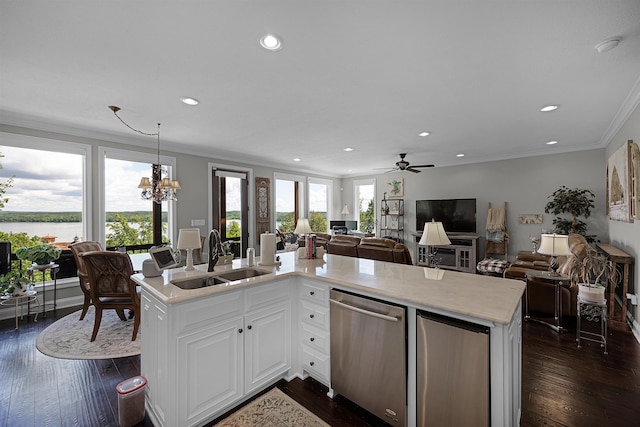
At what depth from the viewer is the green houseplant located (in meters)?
5.12

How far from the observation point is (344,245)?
5074 millimetres

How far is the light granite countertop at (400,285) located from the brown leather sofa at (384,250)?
183 centimetres

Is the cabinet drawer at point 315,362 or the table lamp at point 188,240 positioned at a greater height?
the table lamp at point 188,240

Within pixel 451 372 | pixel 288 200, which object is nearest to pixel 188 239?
pixel 451 372

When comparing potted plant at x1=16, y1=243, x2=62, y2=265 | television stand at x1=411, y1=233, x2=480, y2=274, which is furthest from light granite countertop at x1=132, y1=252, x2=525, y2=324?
television stand at x1=411, y1=233, x2=480, y2=274

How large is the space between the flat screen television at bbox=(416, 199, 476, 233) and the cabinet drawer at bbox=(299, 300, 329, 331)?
560 cm

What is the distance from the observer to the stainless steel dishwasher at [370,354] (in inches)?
67.1

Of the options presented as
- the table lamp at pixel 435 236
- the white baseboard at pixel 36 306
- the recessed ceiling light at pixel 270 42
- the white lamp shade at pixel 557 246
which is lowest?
the white baseboard at pixel 36 306

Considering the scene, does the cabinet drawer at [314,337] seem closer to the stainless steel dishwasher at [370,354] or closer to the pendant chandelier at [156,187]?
the stainless steel dishwasher at [370,354]

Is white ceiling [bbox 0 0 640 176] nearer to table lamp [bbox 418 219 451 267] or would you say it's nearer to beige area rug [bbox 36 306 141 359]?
table lamp [bbox 418 219 451 267]

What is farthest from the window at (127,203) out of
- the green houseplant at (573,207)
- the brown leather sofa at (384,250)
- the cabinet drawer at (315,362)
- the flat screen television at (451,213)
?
the green houseplant at (573,207)

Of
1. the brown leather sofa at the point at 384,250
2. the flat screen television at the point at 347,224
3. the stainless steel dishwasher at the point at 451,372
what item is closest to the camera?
the stainless steel dishwasher at the point at 451,372

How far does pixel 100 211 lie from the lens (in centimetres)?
425

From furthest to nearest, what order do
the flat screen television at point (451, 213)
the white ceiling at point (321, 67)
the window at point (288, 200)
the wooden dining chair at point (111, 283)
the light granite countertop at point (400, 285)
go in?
the window at point (288, 200) → the flat screen television at point (451, 213) → the wooden dining chair at point (111, 283) → the white ceiling at point (321, 67) → the light granite countertop at point (400, 285)
